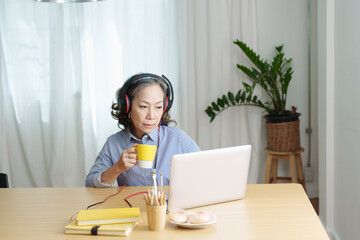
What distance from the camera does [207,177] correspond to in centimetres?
187

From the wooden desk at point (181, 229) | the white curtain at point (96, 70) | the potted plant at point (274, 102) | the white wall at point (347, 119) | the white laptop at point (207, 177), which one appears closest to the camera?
the wooden desk at point (181, 229)

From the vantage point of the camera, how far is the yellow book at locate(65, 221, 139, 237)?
1.67m

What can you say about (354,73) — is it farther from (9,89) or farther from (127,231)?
(9,89)

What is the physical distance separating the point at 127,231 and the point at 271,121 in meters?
2.44

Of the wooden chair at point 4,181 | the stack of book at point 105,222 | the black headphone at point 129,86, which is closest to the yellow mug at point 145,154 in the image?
the stack of book at point 105,222

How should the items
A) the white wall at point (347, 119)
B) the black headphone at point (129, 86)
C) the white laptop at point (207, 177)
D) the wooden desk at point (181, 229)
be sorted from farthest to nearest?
the white wall at point (347, 119)
the black headphone at point (129, 86)
the white laptop at point (207, 177)
the wooden desk at point (181, 229)

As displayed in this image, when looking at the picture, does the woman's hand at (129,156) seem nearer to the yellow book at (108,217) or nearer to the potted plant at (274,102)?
the yellow book at (108,217)

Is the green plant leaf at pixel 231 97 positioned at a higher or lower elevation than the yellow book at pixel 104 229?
higher

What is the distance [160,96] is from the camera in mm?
2400

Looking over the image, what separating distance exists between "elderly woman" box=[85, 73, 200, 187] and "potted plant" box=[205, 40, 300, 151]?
1.43 meters

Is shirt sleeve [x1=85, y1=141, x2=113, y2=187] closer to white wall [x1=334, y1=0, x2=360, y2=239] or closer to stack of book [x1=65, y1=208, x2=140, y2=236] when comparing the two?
stack of book [x1=65, y1=208, x2=140, y2=236]

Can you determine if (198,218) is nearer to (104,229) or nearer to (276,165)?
(104,229)

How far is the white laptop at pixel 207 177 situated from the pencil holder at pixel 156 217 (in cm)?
16

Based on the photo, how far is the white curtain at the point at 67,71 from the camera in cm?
420
